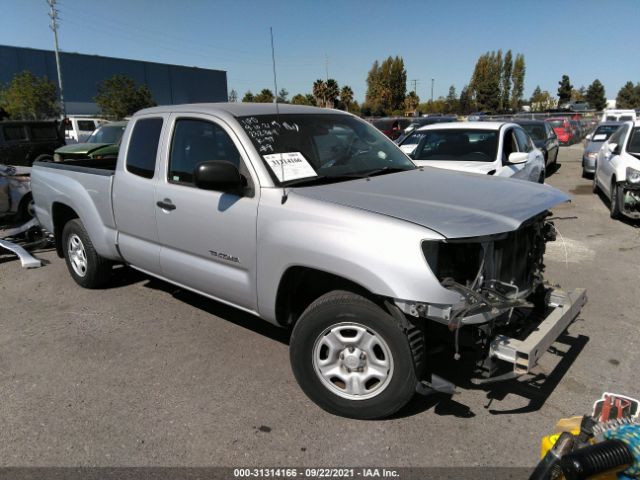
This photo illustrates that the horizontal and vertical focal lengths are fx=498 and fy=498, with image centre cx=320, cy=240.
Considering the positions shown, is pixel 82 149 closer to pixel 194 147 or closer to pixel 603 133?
pixel 194 147

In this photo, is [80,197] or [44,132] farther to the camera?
[44,132]

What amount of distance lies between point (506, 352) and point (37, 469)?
8.76 feet

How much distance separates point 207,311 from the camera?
16.0 feet

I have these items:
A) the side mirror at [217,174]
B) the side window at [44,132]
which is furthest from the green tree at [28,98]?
the side mirror at [217,174]

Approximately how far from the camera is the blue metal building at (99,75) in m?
64.6

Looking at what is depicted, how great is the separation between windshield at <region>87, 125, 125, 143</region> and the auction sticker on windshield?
462 inches

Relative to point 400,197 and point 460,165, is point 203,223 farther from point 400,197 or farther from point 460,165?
point 460,165

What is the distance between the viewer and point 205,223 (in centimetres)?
372

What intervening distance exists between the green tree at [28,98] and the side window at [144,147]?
40059 millimetres

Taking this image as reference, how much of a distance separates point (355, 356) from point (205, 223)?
1.53 meters

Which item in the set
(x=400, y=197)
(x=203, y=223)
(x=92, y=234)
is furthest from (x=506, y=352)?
(x=92, y=234)

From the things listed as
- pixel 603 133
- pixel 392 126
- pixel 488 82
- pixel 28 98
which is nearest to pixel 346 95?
pixel 488 82

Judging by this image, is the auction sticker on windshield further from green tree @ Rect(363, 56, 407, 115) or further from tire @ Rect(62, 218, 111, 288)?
green tree @ Rect(363, 56, 407, 115)

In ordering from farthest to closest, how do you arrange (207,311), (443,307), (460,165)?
(460,165), (207,311), (443,307)
